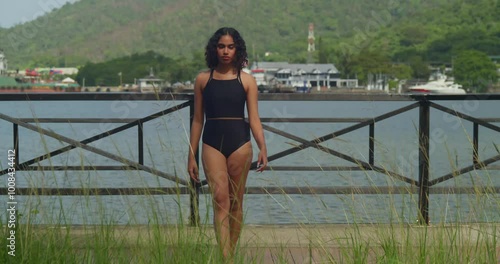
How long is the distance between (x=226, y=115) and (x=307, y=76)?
165m

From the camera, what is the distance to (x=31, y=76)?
525 ft

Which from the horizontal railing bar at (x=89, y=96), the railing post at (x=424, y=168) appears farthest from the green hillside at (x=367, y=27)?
the railing post at (x=424, y=168)

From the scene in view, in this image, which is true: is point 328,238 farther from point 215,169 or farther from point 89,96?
point 89,96

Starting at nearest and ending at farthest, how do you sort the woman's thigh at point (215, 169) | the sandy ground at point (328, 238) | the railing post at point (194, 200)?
the railing post at point (194, 200), the sandy ground at point (328, 238), the woman's thigh at point (215, 169)

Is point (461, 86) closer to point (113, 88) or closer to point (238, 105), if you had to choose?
point (113, 88)

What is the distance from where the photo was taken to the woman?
534 cm

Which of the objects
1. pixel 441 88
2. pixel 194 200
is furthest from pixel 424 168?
pixel 441 88

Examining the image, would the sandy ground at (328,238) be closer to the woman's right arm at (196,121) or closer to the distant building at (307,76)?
the woman's right arm at (196,121)

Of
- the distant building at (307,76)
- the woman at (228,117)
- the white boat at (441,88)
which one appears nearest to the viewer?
the woman at (228,117)

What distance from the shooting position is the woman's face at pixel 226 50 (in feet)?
17.7

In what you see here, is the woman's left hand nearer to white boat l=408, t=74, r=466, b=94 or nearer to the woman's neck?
the woman's neck

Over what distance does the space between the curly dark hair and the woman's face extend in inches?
0.8

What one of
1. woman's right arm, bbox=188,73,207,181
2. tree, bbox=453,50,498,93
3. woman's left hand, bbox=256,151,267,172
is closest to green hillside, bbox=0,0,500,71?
tree, bbox=453,50,498,93

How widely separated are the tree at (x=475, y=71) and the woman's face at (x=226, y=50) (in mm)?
134326
